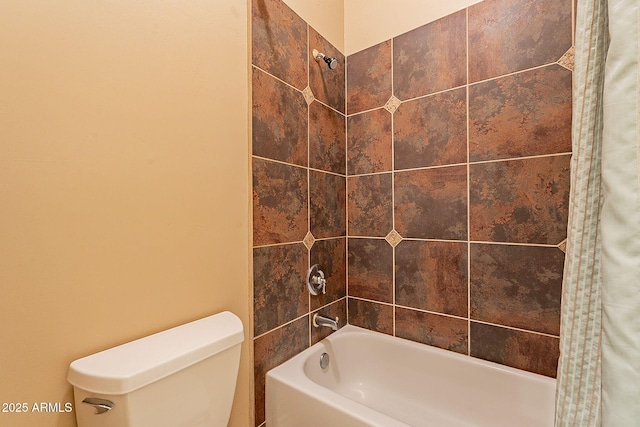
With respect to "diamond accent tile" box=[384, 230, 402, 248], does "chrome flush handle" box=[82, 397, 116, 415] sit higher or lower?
lower

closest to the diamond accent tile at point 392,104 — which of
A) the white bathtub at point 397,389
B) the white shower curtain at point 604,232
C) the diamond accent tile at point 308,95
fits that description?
the diamond accent tile at point 308,95

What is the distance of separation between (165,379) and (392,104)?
4.68ft

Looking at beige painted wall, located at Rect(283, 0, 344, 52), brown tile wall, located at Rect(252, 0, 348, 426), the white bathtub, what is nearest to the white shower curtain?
the white bathtub

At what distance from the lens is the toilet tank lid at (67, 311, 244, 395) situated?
1.95 feet

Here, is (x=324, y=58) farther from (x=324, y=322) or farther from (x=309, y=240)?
(x=324, y=322)

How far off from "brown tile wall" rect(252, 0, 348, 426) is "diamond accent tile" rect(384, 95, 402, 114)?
0.86 feet

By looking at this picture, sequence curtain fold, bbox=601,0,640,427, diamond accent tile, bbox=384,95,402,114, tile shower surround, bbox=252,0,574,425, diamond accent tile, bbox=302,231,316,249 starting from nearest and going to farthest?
curtain fold, bbox=601,0,640,427, tile shower surround, bbox=252,0,574,425, diamond accent tile, bbox=302,231,316,249, diamond accent tile, bbox=384,95,402,114

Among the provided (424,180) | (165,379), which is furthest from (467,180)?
(165,379)

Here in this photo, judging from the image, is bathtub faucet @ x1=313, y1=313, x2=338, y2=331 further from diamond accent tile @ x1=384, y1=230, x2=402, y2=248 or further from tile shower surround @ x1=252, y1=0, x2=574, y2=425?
diamond accent tile @ x1=384, y1=230, x2=402, y2=248

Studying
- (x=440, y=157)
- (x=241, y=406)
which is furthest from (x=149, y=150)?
(x=440, y=157)

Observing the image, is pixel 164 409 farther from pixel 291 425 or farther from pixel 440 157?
pixel 440 157

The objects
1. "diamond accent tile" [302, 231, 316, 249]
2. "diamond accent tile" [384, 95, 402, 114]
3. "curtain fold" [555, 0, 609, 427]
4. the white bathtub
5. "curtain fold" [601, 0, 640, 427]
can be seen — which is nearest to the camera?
"curtain fold" [601, 0, 640, 427]

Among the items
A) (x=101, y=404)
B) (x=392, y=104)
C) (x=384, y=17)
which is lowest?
(x=101, y=404)

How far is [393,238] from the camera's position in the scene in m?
1.45
